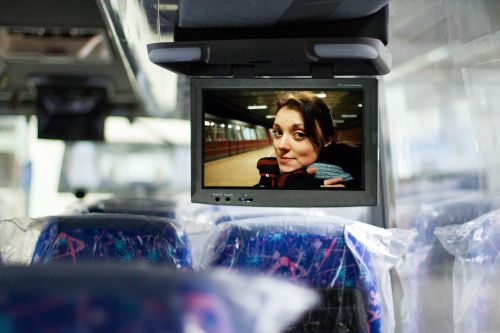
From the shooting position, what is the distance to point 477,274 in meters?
3.12

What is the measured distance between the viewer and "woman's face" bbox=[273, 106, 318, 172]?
2.74 meters

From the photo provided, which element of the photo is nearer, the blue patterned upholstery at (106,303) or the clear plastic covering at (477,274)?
the blue patterned upholstery at (106,303)

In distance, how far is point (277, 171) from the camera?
2789 mm

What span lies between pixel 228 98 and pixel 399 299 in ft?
5.98

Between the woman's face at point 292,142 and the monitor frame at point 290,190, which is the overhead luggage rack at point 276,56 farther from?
the woman's face at point 292,142

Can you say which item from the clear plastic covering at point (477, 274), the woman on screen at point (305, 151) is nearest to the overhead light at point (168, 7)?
the woman on screen at point (305, 151)

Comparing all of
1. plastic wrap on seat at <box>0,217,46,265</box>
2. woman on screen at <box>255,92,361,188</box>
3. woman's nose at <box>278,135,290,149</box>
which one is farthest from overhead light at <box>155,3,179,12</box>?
plastic wrap on seat at <box>0,217,46,265</box>

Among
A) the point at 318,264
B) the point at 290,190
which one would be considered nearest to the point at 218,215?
the point at 290,190

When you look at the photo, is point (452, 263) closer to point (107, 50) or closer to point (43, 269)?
point (43, 269)

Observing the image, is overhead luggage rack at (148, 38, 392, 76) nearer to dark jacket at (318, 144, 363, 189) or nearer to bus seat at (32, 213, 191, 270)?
dark jacket at (318, 144, 363, 189)

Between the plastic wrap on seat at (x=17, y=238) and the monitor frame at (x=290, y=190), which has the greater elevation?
the monitor frame at (x=290, y=190)

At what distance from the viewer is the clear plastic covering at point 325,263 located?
2488mm

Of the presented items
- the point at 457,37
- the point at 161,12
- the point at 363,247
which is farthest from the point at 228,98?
the point at 457,37

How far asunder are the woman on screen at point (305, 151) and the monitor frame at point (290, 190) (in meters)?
0.04
